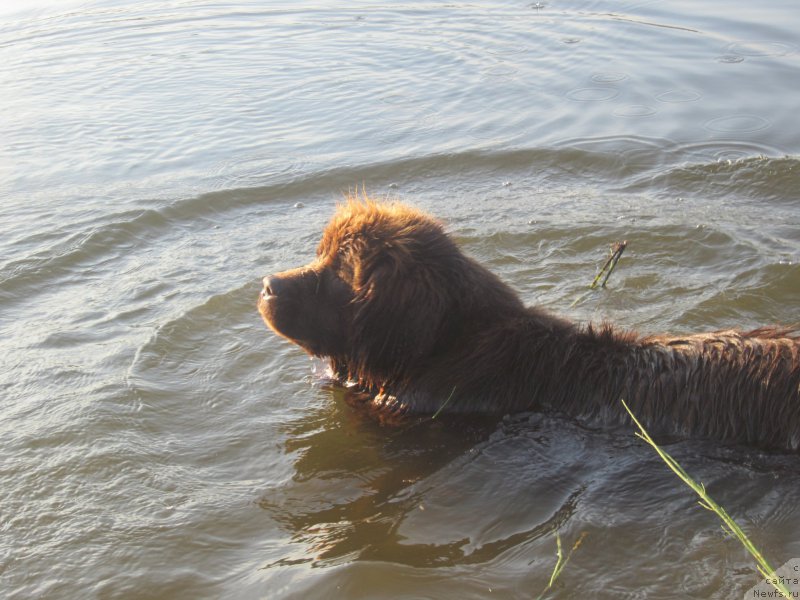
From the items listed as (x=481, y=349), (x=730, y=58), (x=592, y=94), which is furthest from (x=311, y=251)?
(x=730, y=58)

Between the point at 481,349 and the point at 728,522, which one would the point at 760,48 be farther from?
the point at 728,522

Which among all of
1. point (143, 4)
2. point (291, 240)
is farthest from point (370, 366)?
point (143, 4)

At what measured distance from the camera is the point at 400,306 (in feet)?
17.4

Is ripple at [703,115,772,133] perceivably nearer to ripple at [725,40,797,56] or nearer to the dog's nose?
ripple at [725,40,797,56]

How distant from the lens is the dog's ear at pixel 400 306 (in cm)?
527

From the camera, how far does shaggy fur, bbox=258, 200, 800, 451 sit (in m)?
4.70

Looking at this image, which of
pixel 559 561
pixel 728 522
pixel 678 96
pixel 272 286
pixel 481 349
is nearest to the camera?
pixel 728 522

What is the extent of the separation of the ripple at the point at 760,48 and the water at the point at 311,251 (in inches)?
2.7

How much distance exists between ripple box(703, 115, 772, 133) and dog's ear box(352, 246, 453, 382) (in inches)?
246

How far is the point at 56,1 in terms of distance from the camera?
19.3 m

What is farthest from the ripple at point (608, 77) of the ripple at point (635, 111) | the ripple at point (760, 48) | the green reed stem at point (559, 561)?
the green reed stem at point (559, 561)

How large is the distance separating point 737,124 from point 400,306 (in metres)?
6.68

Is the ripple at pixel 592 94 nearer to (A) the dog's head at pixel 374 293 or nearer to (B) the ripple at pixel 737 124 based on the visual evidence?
(B) the ripple at pixel 737 124

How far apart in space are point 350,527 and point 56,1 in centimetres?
1794
